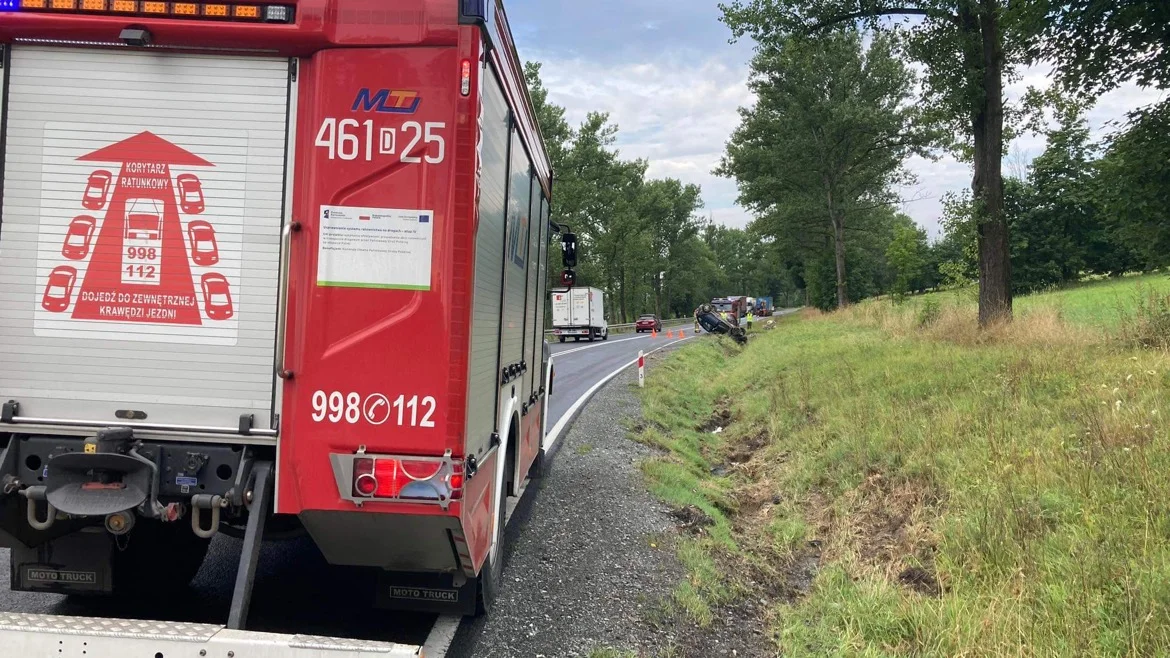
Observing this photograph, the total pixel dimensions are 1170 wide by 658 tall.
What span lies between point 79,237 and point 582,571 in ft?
11.8

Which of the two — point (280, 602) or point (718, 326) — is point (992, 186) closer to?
point (280, 602)

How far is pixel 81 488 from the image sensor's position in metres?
2.92

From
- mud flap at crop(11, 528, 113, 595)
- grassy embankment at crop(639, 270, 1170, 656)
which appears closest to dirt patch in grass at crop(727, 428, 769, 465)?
grassy embankment at crop(639, 270, 1170, 656)

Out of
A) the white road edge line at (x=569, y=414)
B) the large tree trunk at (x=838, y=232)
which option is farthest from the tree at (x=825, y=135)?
the white road edge line at (x=569, y=414)

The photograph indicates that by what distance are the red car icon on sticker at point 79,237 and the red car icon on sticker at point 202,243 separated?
0.42 meters

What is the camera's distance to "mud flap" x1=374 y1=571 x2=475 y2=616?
3.61m

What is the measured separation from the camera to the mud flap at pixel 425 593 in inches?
142

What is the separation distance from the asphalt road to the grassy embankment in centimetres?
200

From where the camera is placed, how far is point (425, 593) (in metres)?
3.67

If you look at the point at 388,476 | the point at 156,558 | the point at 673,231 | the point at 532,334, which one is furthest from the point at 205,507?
the point at 673,231

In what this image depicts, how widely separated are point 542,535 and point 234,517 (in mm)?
2772

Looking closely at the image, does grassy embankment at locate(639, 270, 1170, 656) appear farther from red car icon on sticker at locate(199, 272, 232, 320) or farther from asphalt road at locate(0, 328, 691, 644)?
red car icon on sticker at locate(199, 272, 232, 320)

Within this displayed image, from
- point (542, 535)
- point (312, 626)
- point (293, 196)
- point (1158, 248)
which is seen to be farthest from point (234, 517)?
point (1158, 248)

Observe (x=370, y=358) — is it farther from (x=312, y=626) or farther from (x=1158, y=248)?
(x=1158, y=248)
